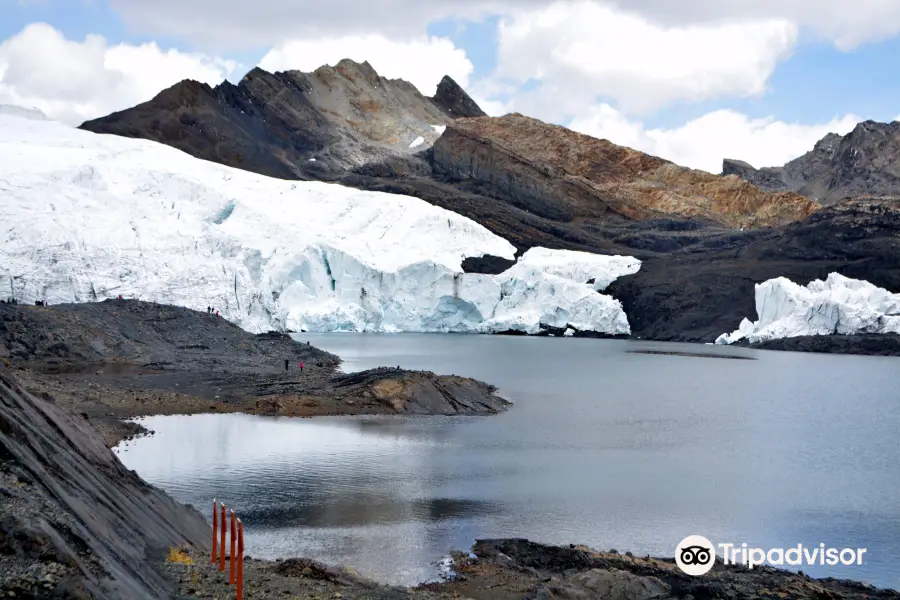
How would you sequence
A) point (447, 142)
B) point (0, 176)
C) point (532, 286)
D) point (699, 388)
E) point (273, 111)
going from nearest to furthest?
1. point (699, 388)
2. point (0, 176)
3. point (532, 286)
4. point (447, 142)
5. point (273, 111)

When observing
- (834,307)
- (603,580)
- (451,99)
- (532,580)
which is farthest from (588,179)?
(603,580)

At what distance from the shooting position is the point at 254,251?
205ft

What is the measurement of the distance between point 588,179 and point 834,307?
7320 cm

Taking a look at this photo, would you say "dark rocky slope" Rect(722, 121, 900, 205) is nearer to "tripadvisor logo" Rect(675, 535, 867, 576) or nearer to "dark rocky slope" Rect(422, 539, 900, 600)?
"tripadvisor logo" Rect(675, 535, 867, 576)

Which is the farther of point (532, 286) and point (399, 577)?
point (532, 286)

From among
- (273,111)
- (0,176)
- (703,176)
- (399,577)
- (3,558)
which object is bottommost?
(399,577)

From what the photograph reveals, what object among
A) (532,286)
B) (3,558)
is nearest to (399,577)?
(3,558)

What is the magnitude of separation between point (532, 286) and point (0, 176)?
38.0 m

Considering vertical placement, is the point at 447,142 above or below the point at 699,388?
above

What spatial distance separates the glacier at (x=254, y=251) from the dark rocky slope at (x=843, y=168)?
10015 centimetres

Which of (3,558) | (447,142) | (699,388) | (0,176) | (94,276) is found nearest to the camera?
(3,558)

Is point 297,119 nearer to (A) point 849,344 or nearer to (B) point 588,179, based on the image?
(B) point 588,179

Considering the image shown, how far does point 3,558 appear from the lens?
648cm

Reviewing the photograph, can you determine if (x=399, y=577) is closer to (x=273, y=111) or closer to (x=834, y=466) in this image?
(x=834, y=466)
